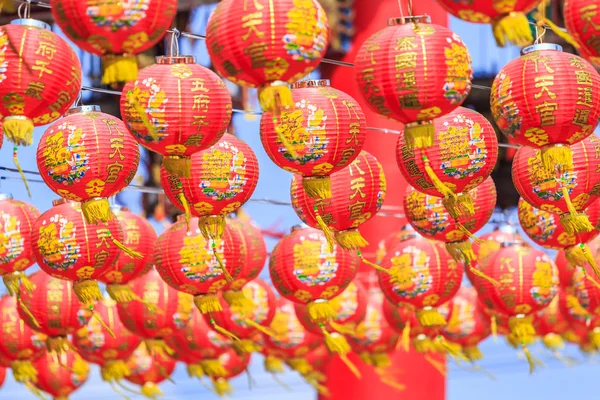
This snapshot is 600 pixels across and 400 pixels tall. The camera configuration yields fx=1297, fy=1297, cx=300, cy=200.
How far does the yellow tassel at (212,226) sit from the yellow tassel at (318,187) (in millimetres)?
381

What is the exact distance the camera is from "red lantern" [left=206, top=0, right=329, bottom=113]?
380cm

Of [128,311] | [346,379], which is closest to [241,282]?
[128,311]

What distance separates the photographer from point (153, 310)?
561 centimetres

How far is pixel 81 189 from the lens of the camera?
4383 mm

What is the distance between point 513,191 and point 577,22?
221 inches

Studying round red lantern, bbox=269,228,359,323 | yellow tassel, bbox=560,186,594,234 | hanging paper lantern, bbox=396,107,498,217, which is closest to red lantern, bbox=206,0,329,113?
hanging paper lantern, bbox=396,107,498,217

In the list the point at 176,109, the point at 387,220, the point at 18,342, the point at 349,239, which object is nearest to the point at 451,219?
the point at 349,239

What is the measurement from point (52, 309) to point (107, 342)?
2.20 ft

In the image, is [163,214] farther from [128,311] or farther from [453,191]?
[453,191]

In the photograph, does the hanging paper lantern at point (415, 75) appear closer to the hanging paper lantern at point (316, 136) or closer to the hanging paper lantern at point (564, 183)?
the hanging paper lantern at point (316, 136)

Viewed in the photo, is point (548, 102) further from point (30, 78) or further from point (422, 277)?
point (30, 78)

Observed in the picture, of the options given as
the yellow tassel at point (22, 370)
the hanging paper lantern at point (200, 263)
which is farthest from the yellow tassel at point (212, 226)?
the yellow tassel at point (22, 370)

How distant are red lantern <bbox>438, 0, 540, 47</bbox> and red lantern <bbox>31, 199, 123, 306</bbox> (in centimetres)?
172

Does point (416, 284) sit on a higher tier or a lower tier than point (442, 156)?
lower
